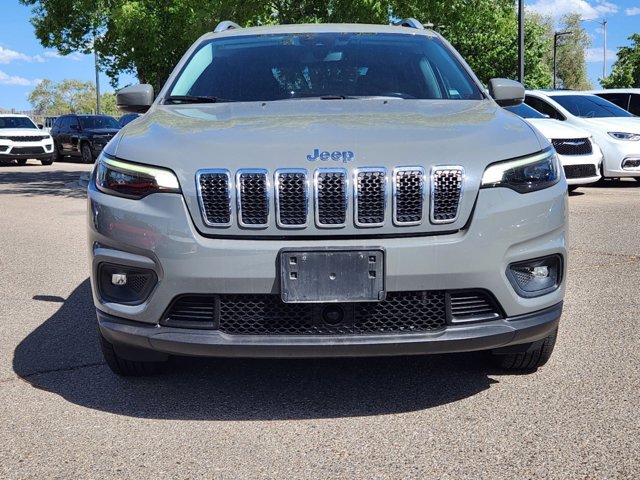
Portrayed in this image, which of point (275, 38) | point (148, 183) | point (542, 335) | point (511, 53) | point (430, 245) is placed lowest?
point (511, 53)

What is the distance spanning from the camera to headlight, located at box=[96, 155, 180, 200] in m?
3.40

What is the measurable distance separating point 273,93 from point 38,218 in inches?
306

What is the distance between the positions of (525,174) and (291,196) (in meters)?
0.99

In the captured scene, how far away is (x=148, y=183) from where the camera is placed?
344 cm

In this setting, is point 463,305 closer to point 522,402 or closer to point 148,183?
point 522,402

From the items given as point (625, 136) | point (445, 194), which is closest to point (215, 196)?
point (445, 194)

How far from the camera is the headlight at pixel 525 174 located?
3400 millimetres

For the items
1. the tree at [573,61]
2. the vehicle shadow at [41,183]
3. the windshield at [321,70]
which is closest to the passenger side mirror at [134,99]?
the windshield at [321,70]

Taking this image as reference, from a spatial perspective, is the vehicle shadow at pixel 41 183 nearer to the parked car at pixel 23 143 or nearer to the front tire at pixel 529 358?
the parked car at pixel 23 143

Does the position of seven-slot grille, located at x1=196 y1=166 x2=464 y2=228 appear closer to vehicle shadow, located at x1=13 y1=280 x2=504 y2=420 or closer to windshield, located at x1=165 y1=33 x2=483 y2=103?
vehicle shadow, located at x1=13 y1=280 x2=504 y2=420

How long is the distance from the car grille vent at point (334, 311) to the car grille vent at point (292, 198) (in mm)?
325

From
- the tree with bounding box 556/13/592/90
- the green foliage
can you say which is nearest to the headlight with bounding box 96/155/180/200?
the tree with bounding box 556/13/592/90

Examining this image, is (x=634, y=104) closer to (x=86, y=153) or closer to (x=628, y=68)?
(x=86, y=153)

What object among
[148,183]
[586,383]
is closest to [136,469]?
→ [148,183]
